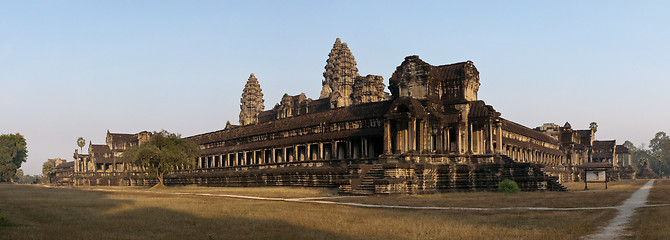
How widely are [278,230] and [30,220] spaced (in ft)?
35.7

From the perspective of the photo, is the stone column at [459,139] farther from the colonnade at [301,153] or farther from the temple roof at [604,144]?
the temple roof at [604,144]

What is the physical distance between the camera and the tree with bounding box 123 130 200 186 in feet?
244

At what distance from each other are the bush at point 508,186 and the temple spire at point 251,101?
4798 inches

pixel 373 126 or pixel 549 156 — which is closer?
pixel 373 126

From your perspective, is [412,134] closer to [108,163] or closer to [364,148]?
[364,148]

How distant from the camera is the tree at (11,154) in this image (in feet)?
466

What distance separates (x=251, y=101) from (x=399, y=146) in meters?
118

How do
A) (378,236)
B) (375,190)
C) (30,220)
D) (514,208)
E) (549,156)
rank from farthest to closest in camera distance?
(549,156)
(375,190)
(514,208)
(30,220)
(378,236)

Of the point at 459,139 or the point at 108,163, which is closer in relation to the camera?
the point at 459,139

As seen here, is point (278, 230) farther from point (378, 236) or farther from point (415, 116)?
point (415, 116)

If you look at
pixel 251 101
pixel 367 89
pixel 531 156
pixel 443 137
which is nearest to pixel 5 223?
pixel 443 137

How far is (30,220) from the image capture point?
2320cm

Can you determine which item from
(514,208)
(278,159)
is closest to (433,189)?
(514,208)

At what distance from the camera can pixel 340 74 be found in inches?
5832
